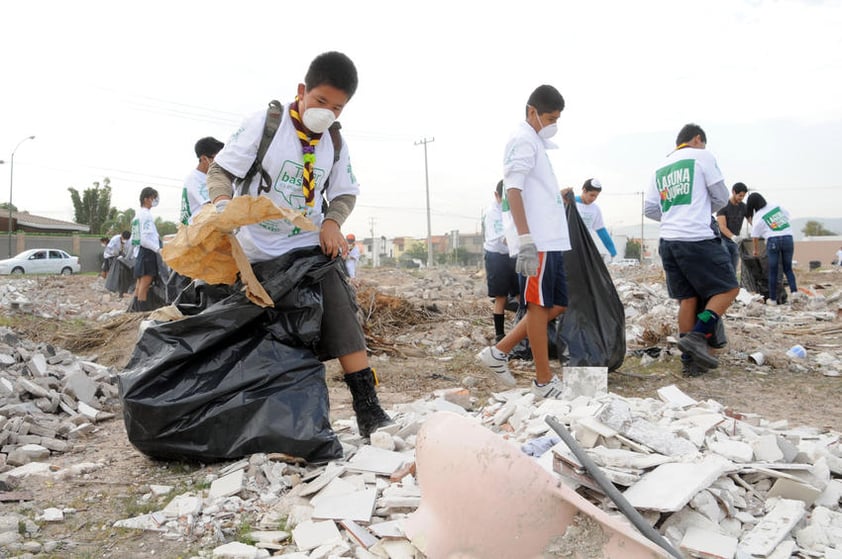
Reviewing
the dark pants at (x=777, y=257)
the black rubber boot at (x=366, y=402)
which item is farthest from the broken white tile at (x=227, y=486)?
the dark pants at (x=777, y=257)

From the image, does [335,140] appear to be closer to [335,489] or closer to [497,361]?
[335,489]

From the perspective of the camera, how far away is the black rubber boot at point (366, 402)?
2.99 meters

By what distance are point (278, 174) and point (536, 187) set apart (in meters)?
1.87

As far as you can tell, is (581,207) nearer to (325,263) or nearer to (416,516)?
(325,263)

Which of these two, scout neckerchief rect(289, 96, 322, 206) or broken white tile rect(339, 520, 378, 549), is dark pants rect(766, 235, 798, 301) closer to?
scout neckerchief rect(289, 96, 322, 206)

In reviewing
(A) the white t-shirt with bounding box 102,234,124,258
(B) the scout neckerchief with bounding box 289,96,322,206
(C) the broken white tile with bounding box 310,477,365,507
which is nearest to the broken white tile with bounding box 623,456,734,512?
(C) the broken white tile with bounding box 310,477,365,507

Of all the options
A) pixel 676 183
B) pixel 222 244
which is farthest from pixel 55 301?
pixel 676 183

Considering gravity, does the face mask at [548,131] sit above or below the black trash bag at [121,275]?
above

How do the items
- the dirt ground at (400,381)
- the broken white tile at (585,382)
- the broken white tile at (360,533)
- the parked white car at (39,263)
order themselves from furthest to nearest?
the parked white car at (39,263), the broken white tile at (585,382), the dirt ground at (400,381), the broken white tile at (360,533)

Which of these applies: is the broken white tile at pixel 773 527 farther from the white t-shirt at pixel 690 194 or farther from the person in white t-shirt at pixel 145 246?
the person in white t-shirt at pixel 145 246

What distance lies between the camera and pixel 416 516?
1.86 meters

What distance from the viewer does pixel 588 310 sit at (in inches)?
187

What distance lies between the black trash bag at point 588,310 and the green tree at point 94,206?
45.2 m

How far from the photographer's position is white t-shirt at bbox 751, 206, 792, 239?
30.4ft
